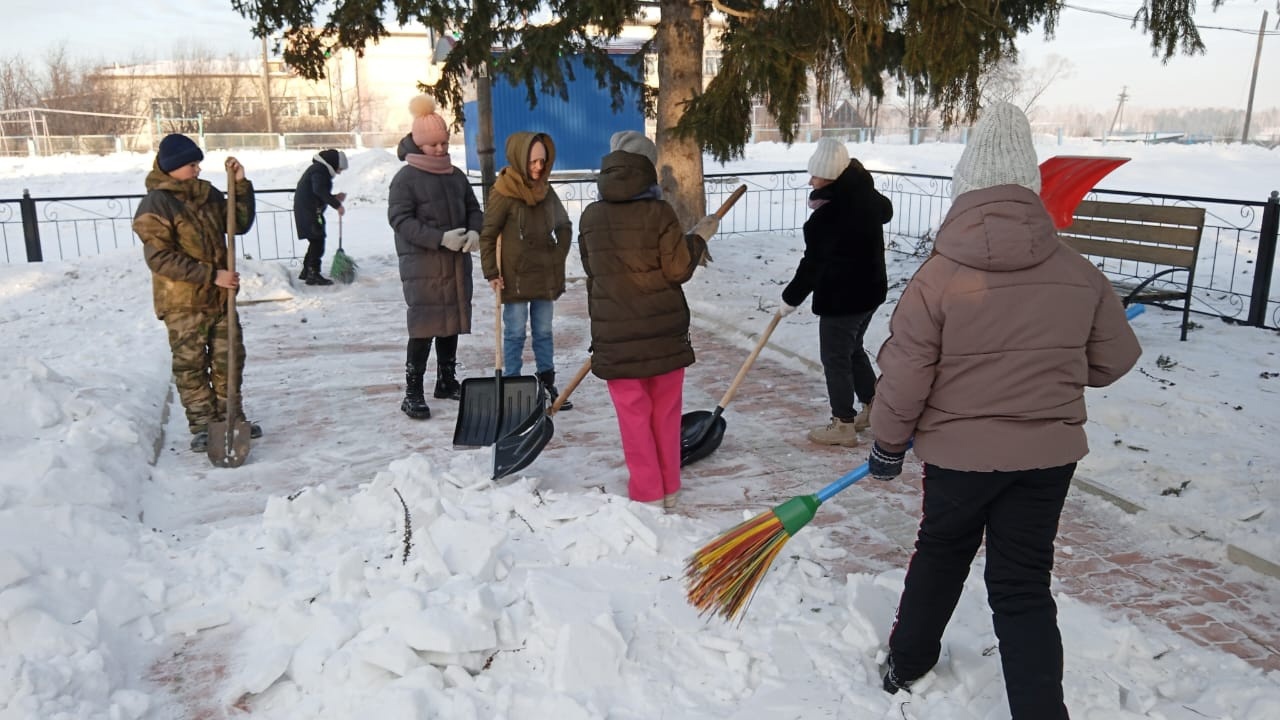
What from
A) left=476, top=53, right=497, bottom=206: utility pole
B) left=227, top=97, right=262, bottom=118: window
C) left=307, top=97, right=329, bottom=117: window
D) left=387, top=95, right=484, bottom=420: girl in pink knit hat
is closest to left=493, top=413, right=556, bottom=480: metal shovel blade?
left=387, top=95, right=484, bottom=420: girl in pink knit hat

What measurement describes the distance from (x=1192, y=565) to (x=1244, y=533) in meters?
0.36

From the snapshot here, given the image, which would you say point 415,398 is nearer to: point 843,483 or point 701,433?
point 701,433

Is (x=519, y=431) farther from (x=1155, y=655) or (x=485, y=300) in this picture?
(x=485, y=300)

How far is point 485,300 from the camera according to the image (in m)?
10.0

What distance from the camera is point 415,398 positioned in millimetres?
6141

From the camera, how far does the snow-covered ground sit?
117 inches

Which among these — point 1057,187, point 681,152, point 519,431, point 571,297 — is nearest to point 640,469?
point 519,431

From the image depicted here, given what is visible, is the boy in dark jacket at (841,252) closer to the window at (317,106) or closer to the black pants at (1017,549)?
the black pants at (1017,549)

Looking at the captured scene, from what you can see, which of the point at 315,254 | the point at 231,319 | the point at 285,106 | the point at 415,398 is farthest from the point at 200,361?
the point at 285,106

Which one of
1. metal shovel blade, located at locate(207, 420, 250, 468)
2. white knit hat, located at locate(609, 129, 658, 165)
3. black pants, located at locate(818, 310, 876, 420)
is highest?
white knit hat, located at locate(609, 129, 658, 165)

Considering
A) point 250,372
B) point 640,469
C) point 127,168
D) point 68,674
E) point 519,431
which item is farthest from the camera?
point 127,168

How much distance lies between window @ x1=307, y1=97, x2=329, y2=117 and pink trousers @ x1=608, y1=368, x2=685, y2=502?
181 ft

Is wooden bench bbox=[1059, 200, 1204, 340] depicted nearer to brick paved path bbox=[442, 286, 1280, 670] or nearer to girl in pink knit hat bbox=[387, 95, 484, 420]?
brick paved path bbox=[442, 286, 1280, 670]

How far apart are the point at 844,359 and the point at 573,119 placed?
20795mm
